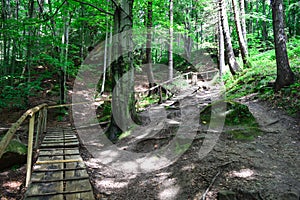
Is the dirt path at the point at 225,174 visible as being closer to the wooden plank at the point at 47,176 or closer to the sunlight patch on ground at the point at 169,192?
the sunlight patch on ground at the point at 169,192

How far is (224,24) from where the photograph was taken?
44.6 feet

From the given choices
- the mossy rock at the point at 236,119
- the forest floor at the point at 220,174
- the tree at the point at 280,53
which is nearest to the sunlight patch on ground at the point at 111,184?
the forest floor at the point at 220,174

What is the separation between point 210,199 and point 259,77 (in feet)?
28.5

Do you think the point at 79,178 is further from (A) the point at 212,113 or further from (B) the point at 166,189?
(A) the point at 212,113

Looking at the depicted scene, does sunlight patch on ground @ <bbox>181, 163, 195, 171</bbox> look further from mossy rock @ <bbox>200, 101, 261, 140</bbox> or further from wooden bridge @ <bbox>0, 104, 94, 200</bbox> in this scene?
wooden bridge @ <bbox>0, 104, 94, 200</bbox>

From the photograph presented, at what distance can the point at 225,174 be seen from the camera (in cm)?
341

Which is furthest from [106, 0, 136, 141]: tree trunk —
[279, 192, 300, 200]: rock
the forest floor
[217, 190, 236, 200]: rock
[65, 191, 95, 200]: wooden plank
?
[279, 192, 300, 200]: rock

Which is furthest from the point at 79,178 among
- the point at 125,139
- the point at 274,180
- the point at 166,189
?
the point at 125,139

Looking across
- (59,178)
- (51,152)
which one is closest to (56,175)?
(59,178)

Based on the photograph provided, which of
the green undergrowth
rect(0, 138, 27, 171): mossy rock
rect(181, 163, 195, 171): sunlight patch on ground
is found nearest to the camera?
rect(181, 163, 195, 171): sunlight patch on ground

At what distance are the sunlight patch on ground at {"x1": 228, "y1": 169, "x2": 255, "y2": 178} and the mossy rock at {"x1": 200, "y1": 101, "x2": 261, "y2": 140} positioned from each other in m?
1.53

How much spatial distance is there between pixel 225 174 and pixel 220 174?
80 millimetres

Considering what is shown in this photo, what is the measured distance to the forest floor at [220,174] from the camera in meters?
3.00

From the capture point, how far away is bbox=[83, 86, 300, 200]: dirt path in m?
2.98
